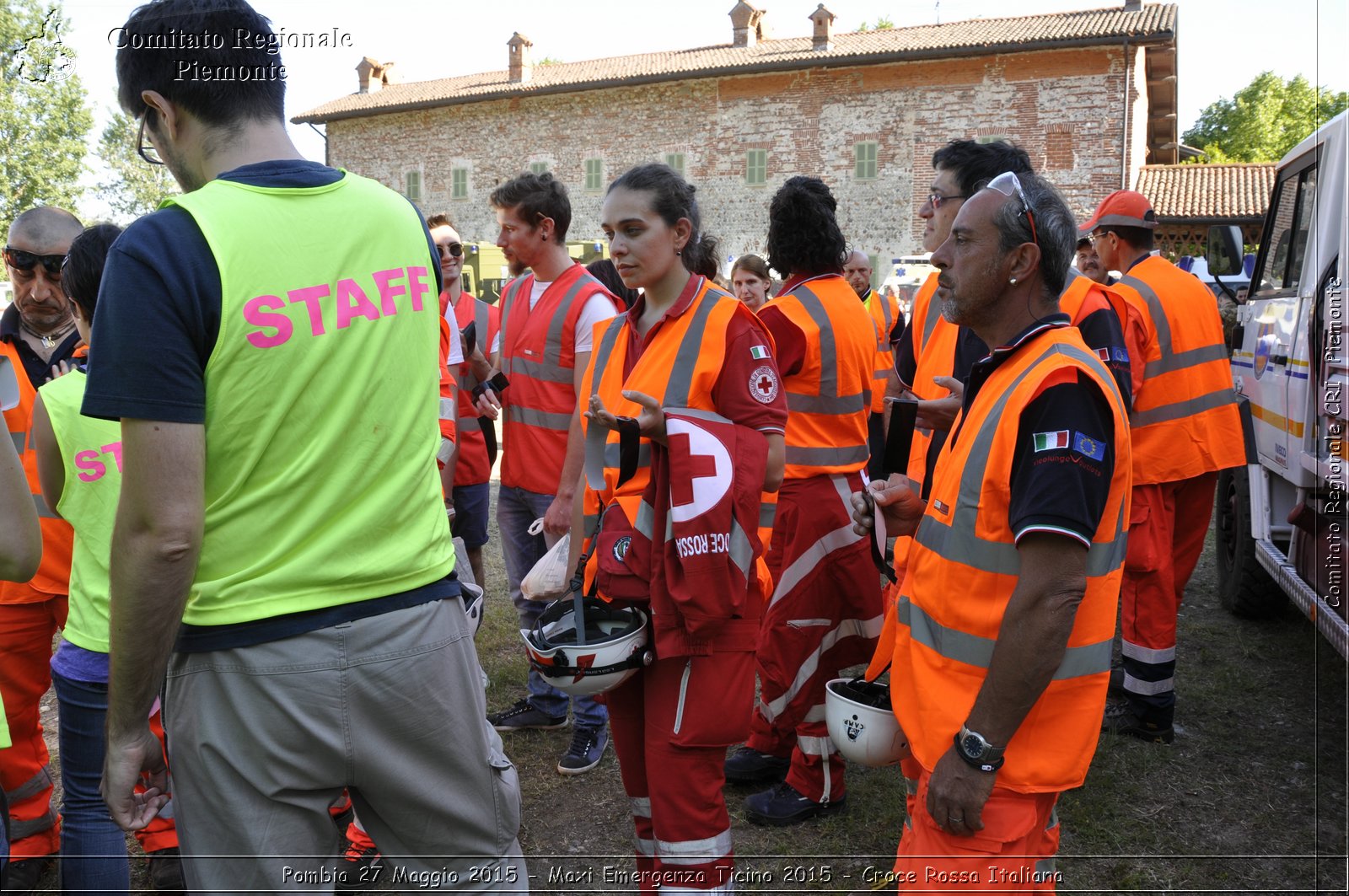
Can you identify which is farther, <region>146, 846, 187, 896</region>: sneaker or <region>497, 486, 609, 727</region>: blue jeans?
<region>497, 486, 609, 727</region>: blue jeans

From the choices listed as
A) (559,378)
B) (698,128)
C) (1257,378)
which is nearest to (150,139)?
(559,378)

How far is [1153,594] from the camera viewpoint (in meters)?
4.54

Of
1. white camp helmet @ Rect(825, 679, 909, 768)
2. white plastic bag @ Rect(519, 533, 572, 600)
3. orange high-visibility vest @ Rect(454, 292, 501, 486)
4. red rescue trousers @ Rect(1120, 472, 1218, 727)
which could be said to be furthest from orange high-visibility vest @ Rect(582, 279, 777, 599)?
red rescue trousers @ Rect(1120, 472, 1218, 727)

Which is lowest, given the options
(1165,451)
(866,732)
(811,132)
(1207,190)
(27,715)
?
(27,715)

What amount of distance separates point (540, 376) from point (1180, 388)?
2954 millimetres

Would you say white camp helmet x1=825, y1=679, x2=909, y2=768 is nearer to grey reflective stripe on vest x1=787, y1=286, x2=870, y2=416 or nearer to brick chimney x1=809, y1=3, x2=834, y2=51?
grey reflective stripe on vest x1=787, y1=286, x2=870, y2=416

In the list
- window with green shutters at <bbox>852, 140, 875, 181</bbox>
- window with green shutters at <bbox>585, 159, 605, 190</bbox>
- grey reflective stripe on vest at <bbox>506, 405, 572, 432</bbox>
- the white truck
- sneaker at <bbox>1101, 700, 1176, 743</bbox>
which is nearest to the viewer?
the white truck

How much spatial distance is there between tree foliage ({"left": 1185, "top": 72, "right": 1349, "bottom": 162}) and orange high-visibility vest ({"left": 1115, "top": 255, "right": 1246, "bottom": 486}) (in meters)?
47.3

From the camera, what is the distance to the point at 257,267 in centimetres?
165

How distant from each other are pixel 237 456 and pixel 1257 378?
5.61m

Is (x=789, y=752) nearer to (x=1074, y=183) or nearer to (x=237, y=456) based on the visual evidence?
(x=237, y=456)

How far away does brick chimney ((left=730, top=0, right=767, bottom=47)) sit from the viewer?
→ 33.0 metres

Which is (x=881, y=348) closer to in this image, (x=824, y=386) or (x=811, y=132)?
(x=824, y=386)

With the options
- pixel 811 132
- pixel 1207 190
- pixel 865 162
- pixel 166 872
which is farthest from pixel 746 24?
pixel 166 872
